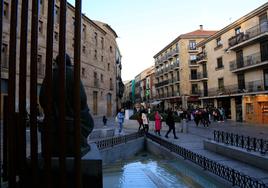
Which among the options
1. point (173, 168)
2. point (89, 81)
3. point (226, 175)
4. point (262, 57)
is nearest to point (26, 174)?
point (226, 175)

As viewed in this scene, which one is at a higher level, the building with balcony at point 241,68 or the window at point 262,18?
the window at point 262,18

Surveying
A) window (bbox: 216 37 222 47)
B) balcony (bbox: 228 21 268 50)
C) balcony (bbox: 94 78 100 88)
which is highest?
window (bbox: 216 37 222 47)

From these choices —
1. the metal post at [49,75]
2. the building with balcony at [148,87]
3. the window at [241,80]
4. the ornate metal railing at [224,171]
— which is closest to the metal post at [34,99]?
the metal post at [49,75]

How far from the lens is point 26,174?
3221 millimetres

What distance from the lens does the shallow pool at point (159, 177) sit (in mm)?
5629

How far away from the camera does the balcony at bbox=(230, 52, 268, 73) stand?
2833 centimetres

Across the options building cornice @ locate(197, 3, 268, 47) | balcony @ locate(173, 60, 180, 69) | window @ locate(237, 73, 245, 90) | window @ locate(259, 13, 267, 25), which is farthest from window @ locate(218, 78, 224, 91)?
balcony @ locate(173, 60, 180, 69)

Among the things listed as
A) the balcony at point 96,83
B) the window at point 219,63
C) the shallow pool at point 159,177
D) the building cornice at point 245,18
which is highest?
the building cornice at point 245,18

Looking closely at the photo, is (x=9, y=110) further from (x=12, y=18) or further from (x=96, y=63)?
(x=96, y=63)

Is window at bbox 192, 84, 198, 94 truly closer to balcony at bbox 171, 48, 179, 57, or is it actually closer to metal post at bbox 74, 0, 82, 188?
balcony at bbox 171, 48, 179, 57

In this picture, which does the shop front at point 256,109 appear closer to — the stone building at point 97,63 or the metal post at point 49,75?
the stone building at point 97,63

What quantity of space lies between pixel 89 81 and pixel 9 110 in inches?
1383

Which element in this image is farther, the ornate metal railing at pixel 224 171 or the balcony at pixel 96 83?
the balcony at pixel 96 83

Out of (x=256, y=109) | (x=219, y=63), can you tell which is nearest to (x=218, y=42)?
(x=219, y=63)
